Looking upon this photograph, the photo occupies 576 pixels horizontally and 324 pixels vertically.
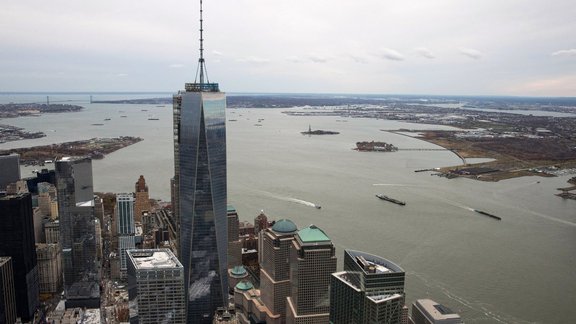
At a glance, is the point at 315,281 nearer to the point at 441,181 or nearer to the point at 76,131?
the point at 441,181

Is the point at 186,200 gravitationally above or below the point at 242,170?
above

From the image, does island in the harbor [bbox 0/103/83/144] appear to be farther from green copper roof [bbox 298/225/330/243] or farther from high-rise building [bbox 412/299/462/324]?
high-rise building [bbox 412/299/462/324]

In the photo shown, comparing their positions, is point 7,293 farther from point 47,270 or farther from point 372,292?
point 372,292

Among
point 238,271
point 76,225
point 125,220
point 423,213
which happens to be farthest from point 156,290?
point 423,213

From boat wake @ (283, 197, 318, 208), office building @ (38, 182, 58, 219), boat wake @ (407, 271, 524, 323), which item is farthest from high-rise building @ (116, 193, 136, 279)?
boat wake @ (407, 271, 524, 323)

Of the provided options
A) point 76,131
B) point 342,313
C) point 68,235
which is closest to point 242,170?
point 68,235
